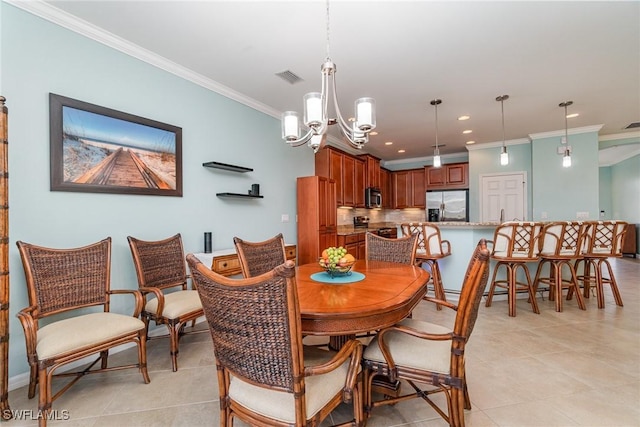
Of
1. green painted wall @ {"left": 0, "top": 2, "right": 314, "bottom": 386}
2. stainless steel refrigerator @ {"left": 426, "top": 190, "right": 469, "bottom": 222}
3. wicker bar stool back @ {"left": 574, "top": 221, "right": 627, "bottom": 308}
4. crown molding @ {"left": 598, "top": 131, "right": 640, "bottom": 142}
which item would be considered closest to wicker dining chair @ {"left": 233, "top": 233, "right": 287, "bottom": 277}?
green painted wall @ {"left": 0, "top": 2, "right": 314, "bottom": 386}

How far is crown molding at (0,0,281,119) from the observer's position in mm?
2105

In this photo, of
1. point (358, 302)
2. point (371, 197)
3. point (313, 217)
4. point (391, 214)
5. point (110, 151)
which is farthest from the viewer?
point (391, 214)

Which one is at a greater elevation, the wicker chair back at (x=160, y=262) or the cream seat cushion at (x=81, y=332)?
the wicker chair back at (x=160, y=262)

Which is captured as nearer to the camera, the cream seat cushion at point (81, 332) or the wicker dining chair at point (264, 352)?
the wicker dining chair at point (264, 352)

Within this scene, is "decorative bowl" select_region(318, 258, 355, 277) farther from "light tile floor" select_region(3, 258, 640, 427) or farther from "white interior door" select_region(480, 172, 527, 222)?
"white interior door" select_region(480, 172, 527, 222)

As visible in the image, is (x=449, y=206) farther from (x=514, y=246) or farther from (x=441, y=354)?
(x=441, y=354)

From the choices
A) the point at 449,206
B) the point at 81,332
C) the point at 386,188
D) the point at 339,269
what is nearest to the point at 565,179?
the point at 449,206

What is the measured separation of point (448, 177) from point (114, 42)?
21.2ft

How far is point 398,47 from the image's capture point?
8.62ft

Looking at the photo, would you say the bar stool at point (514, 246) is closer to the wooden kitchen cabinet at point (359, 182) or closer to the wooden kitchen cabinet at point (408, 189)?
the wooden kitchen cabinet at point (359, 182)

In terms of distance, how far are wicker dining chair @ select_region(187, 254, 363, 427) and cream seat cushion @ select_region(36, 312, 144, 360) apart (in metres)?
1.10

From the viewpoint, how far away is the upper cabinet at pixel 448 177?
6.73 meters

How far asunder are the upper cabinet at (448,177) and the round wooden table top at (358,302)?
5.46 meters

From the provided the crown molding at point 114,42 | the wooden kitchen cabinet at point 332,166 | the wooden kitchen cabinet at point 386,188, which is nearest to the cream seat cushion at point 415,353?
the crown molding at point 114,42
